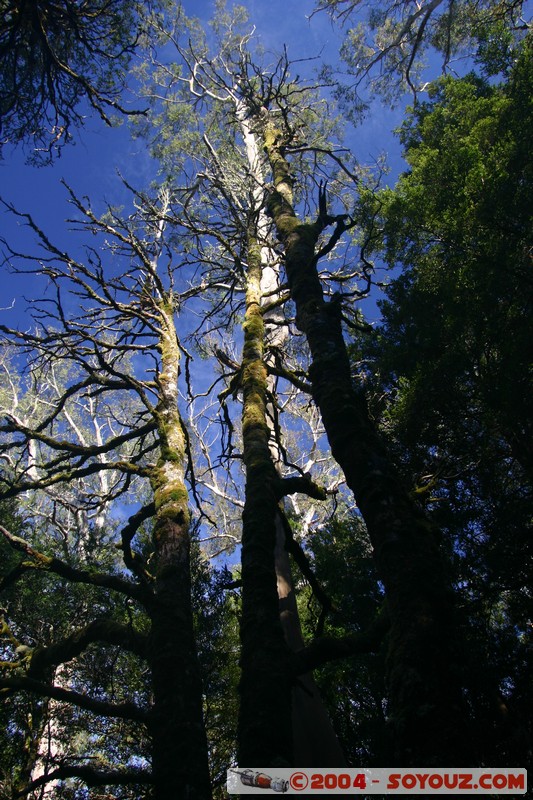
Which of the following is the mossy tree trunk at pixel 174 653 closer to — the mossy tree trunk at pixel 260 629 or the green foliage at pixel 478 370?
the mossy tree trunk at pixel 260 629

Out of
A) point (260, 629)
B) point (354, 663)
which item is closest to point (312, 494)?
point (260, 629)

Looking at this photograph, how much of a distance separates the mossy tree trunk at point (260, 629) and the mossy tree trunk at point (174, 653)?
0.73 metres

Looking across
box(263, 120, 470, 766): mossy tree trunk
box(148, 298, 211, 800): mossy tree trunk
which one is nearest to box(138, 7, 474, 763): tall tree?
box(263, 120, 470, 766): mossy tree trunk

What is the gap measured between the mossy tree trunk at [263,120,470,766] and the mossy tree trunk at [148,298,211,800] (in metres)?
1.47

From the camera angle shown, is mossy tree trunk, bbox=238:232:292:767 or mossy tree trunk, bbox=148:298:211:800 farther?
mossy tree trunk, bbox=148:298:211:800

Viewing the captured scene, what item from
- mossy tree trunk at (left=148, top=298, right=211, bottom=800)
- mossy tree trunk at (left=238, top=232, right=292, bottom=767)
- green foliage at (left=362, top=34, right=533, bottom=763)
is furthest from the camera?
green foliage at (left=362, top=34, right=533, bottom=763)

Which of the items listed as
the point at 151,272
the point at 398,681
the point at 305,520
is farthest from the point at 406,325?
the point at 305,520

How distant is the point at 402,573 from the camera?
213 cm

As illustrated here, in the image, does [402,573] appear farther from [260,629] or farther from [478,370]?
[478,370]

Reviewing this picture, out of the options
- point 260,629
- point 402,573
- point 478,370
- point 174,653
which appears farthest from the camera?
point 478,370

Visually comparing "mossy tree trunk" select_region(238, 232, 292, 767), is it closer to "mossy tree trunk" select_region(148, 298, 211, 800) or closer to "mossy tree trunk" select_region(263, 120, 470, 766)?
"mossy tree trunk" select_region(263, 120, 470, 766)

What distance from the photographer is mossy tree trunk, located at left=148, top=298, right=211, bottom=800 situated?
2.61 meters

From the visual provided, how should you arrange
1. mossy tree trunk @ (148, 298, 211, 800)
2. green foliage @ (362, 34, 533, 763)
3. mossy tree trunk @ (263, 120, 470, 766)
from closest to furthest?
mossy tree trunk @ (263, 120, 470, 766) < mossy tree trunk @ (148, 298, 211, 800) < green foliage @ (362, 34, 533, 763)

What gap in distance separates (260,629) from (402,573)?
2.73 ft
